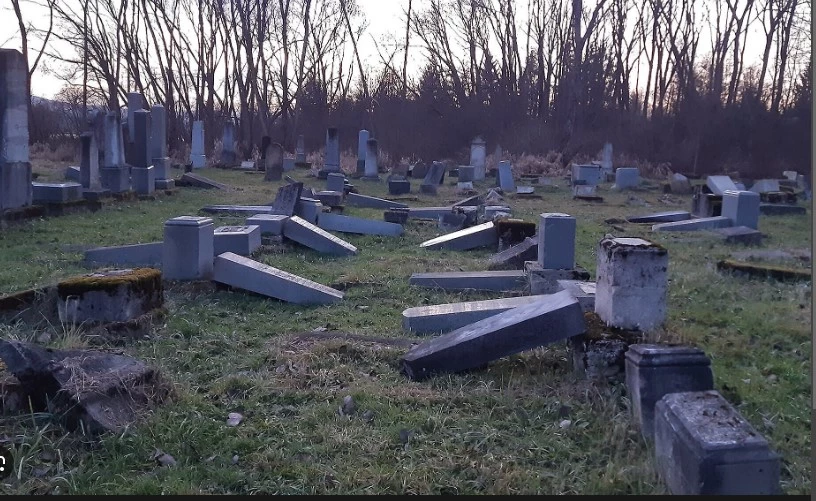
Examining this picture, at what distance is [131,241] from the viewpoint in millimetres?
10906

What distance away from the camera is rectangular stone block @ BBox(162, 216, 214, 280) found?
7406 millimetres

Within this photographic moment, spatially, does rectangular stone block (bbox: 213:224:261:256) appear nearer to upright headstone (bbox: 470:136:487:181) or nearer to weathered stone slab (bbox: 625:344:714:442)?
weathered stone slab (bbox: 625:344:714:442)

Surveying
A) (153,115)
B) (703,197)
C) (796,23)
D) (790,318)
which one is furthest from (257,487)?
(796,23)

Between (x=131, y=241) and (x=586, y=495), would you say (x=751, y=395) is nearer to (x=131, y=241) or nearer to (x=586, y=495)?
(x=586, y=495)

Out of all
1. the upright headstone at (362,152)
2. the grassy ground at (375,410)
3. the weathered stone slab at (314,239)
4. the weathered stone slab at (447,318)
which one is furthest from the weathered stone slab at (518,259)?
the upright headstone at (362,152)

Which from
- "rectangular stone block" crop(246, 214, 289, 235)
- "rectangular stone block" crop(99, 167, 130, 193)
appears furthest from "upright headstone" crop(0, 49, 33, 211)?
"rectangular stone block" crop(246, 214, 289, 235)

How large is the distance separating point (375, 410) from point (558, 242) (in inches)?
156

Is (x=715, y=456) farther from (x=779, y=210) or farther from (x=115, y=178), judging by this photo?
(x=115, y=178)

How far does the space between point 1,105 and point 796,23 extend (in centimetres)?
3314

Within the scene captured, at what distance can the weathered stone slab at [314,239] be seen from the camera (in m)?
10.2

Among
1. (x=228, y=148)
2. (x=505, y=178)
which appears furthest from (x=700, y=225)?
(x=228, y=148)

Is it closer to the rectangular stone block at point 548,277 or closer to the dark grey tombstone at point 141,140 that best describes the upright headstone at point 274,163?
the dark grey tombstone at point 141,140

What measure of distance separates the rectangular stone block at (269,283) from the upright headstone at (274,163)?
16684 mm

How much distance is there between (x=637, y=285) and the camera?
508 centimetres
